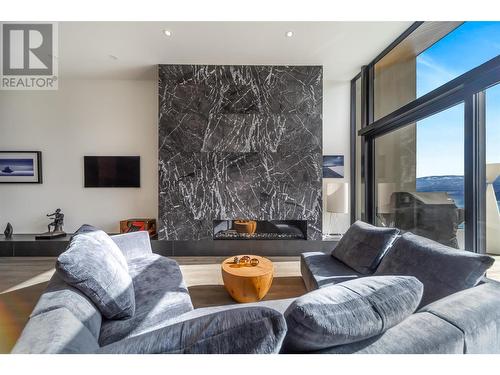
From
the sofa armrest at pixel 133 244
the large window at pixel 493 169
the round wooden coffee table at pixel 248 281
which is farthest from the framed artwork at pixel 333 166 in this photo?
the sofa armrest at pixel 133 244

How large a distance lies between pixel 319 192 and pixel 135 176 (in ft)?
10.5

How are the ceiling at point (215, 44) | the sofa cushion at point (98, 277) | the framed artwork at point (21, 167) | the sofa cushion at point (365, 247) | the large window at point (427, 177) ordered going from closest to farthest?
the sofa cushion at point (98, 277)
the sofa cushion at point (365, 247)
the large window at point (427, 177)
the ceiling at point (215, 44)
the framed artwork at point (21, 167)

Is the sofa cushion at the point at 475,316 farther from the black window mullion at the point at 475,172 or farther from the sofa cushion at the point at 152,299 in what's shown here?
the sofa cushion at the point at 152,299

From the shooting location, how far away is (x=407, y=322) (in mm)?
879

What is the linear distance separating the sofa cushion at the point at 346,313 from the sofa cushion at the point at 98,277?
0.99m

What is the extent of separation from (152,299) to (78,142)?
12.2 ft

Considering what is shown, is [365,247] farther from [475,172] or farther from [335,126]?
[335,126]

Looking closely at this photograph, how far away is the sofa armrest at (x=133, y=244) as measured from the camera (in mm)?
2178

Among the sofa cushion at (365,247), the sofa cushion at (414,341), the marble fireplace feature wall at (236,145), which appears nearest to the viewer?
the sofa cushion at (414,341)

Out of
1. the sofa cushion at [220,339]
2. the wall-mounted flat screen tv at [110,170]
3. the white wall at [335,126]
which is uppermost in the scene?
the white wall at [335,126]

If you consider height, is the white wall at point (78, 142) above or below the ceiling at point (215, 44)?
below

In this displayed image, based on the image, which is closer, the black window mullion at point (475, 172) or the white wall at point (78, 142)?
the black window mullion at point (475, 172)

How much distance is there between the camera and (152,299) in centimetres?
147
